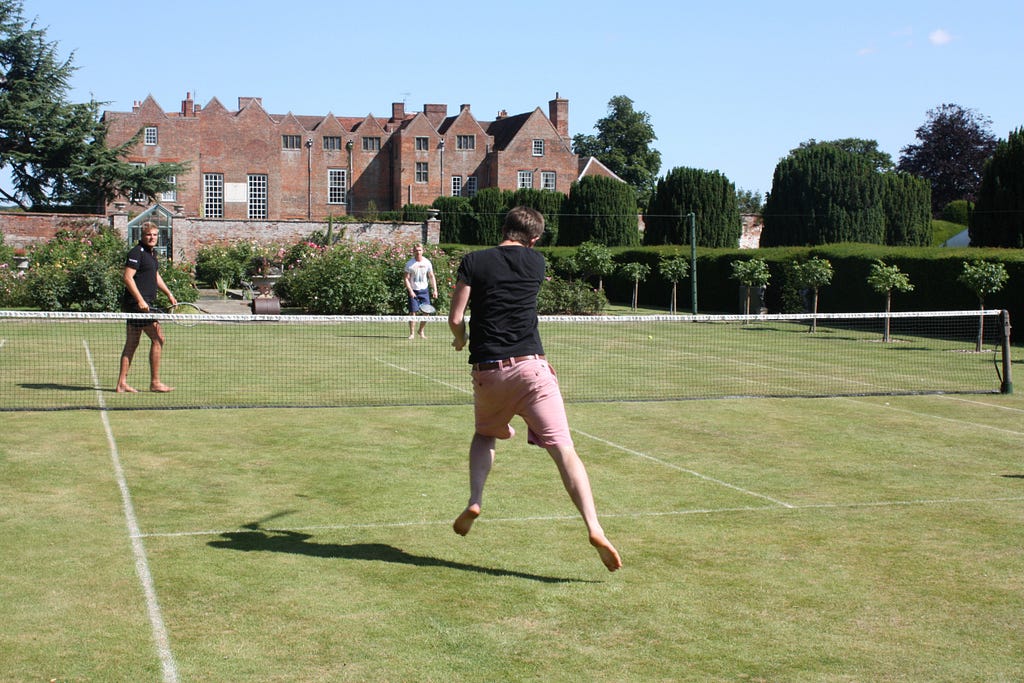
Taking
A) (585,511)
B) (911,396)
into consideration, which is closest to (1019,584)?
(585,511)

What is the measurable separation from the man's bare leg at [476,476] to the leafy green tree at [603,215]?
57056 millimetres

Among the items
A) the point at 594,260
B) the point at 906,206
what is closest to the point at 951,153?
the point at 906,206

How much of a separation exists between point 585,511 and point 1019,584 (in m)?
2.48

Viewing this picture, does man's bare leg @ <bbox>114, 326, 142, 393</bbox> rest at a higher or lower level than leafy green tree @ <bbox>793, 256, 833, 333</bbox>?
lower

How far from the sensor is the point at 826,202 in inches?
2064

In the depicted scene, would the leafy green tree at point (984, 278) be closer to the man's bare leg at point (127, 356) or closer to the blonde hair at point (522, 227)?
the man's bare leg at point (127, 356)

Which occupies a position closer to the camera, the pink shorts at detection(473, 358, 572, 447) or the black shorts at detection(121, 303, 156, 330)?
the pink shorts at detection(473, 358, 572, 447)

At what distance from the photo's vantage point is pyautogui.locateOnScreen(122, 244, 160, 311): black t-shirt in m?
14.1

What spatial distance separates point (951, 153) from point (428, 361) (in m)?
64.7

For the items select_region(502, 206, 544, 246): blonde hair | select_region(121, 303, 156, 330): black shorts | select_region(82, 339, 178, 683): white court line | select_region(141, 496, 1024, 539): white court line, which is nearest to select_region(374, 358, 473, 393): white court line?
select_region(121, 303, 156, 330): black shorts

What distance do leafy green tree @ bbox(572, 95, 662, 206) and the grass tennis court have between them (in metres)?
103

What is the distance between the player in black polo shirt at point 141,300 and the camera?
1390cm

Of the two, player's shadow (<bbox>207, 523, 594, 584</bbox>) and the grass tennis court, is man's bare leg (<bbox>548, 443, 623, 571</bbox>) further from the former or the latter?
player's shadow (<bbox>207, 523, 594, 584</bbox>)

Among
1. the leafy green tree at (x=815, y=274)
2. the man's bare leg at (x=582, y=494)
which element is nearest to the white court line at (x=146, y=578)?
the man's bare leg at (x=582, y=494)
